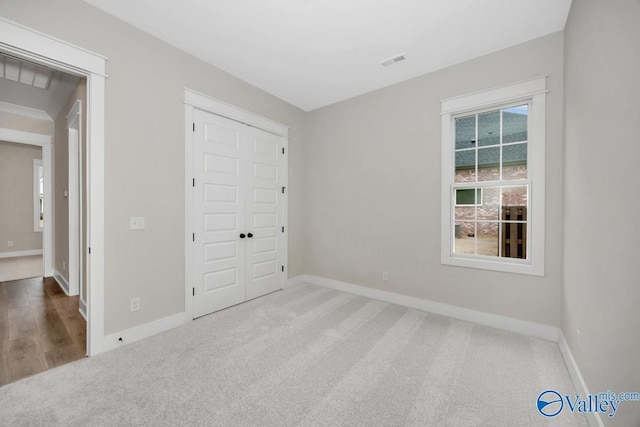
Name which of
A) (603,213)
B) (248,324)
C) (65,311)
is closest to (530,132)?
(603,213)

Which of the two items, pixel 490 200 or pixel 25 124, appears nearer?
pixel 490 200

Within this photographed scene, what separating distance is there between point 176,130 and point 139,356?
2200 mm

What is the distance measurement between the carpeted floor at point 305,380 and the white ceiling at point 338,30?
298 cm

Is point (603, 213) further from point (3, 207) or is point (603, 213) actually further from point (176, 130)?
point (3, 207)

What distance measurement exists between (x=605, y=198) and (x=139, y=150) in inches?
140

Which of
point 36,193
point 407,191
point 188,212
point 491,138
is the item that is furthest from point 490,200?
point 36,193

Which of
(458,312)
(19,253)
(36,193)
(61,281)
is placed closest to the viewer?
(458,312)

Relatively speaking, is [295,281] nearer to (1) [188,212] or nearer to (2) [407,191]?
(1) [188,212]

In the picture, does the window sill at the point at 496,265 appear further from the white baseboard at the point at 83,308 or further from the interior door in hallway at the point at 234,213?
the white baseboard at the point at 83,308

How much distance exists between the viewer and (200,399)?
5.60 ft

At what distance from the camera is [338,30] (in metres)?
2.50

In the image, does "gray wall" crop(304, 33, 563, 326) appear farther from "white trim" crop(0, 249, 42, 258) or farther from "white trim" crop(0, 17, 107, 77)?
"white trim" crop(0, 249, 42, 258)

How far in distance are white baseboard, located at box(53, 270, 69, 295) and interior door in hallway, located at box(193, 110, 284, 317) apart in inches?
97.3

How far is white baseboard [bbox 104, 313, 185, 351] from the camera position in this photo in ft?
7.63
